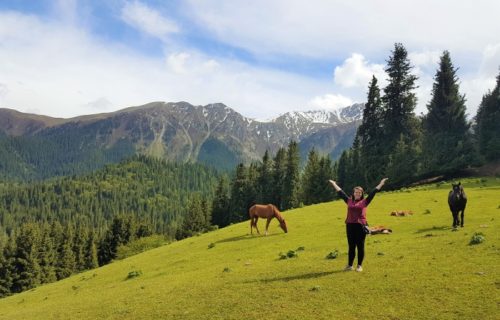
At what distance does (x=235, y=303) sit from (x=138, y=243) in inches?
3099

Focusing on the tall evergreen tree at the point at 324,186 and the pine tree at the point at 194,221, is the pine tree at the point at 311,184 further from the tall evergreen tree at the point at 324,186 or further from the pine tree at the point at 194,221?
the pine tree at the point at 194,221

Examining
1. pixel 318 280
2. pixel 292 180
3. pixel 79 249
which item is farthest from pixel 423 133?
pixel 79 249

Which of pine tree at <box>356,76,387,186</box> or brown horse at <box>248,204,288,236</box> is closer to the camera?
brown horse at <box>248,204,288,236</box>

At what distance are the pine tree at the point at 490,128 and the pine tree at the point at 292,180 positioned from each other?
138ft

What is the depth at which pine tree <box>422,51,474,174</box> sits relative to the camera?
2682 inches

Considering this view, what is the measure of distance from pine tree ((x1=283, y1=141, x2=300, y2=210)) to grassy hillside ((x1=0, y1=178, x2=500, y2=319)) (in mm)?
64377

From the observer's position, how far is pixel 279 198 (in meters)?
109

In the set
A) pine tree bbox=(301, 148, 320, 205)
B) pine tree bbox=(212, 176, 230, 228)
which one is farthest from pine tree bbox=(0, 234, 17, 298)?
pine tree bbox=(301, 148, 320, 205)

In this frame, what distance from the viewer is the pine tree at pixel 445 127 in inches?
2682

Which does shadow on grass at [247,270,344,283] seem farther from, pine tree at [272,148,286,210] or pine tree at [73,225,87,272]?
pine tree at [73,225,87,272]

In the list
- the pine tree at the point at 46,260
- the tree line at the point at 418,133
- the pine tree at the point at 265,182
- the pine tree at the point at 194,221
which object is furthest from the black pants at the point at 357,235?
the pine tree at the point at 194,221

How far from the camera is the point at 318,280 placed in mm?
18391

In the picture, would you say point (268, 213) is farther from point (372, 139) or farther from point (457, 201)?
point (372, 139)

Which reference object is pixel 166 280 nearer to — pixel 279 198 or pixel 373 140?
pixel 373 140
